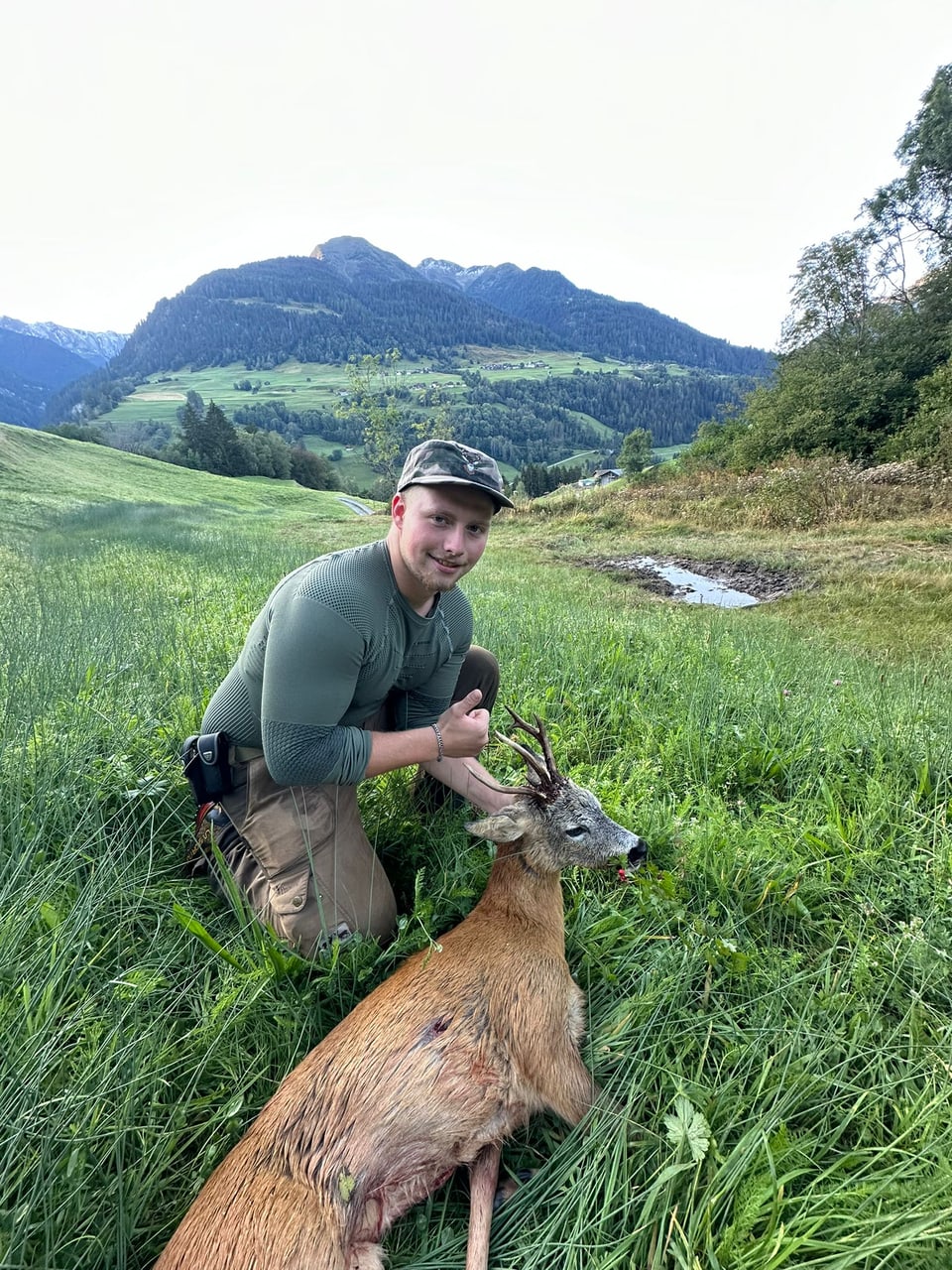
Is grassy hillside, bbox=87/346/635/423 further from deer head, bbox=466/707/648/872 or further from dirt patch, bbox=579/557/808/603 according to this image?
deer head, bbox=466/707/648/872

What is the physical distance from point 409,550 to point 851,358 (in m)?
27.3

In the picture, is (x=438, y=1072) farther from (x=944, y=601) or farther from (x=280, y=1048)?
(x=944, y=601)

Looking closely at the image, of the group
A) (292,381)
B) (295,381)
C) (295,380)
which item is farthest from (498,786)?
(295,380)

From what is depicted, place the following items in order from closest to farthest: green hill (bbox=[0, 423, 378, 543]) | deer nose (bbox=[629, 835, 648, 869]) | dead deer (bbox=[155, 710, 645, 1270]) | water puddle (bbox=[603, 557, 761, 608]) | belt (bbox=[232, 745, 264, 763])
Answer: dead deer (bbox=[155, 710, 645, 1270]) → deer nose (bbox=[629, 835, 648, 869]) → belt (bbox=[232, 745, 264, 763]) → water puddle (bbox=[603, 557, 761, 608]) → green hill (bbox=[0, 423, 378, 543])

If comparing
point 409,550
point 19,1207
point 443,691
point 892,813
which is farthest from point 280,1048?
point 892,813

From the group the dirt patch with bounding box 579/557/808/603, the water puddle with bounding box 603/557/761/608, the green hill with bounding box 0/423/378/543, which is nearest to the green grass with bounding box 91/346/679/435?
the green hill with bounding box 0/423/378/543

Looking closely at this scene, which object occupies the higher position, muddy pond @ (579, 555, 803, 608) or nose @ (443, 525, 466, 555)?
nose @ (443, 525, 466, 555)

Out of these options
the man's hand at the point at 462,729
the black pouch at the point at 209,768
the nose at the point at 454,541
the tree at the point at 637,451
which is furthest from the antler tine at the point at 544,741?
the tree at the point at 637,451

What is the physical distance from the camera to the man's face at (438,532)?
218cm

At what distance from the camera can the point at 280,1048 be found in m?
1.87

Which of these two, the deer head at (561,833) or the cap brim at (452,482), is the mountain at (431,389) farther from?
the deer head at (561,833)

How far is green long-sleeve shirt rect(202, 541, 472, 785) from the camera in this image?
2.12 m

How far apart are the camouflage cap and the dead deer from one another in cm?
91

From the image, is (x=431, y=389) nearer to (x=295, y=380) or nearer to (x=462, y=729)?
(x=295, y=380)
